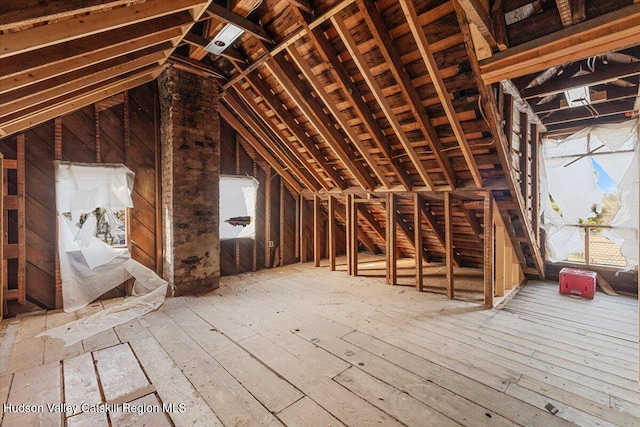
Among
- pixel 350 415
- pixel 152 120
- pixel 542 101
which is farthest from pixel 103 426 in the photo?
pixel 542 101

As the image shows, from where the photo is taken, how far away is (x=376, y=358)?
2262 mm

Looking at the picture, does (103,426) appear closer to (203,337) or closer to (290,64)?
(203,337)

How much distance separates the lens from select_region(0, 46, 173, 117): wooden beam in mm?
1917

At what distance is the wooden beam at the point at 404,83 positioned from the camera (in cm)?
238

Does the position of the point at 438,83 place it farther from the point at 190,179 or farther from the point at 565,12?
the point at 190,179

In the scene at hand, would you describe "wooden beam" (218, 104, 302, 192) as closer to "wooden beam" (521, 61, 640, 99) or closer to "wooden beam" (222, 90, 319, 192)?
"wooden beam" (222, 90, 319, 192)

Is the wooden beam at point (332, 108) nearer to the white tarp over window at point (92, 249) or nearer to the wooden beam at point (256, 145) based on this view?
the wooden beam at point (256, 145)

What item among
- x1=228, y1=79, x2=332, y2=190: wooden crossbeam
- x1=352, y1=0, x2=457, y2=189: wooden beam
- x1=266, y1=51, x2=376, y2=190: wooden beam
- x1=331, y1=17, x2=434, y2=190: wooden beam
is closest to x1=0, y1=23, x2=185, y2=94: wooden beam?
x1=266, y1=51, x2=376, y2=190: wooden beam

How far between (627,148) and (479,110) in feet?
9.61

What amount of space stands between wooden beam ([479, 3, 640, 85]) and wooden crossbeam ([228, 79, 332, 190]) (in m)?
2.81

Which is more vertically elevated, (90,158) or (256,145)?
(256,145)

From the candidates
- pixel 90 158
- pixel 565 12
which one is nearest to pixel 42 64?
pixel 90 158

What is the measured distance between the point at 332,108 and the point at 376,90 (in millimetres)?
689

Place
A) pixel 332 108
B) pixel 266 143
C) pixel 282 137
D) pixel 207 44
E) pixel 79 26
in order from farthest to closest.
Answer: pixel 266 143 < pixel 282 137 < pixel 332 108 < pixel 207 44 < pixel 79 26
